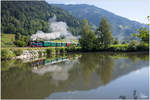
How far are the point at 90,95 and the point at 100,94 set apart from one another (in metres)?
0.52

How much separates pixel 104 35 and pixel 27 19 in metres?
109

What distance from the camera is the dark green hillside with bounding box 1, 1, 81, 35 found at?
12040cm

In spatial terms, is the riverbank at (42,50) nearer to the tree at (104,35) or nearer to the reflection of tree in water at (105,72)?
the tree at (104,35)

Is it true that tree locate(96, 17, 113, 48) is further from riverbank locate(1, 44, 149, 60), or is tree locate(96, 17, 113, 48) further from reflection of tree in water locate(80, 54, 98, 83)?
reflection of tree in water locate(80, 54, 98, 83)

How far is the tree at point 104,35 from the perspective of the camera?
166 feet

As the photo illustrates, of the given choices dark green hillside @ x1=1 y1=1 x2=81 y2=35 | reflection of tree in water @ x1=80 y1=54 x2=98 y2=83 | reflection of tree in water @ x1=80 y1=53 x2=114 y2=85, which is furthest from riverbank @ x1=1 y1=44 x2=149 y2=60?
dark green hillside @ x1=1 y1=1 x2=81 y2=35

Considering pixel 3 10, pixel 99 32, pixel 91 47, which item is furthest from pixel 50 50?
pixel 3 10

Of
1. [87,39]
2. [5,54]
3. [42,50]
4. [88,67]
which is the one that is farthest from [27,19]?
[88,67]

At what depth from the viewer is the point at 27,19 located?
480 feet

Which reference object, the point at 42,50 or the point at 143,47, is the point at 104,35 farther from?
the point at 42,50

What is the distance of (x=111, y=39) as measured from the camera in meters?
50.7

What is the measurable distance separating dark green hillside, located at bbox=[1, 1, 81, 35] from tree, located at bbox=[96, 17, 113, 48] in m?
77.4

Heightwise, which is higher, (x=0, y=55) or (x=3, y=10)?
(x=3, y=10)

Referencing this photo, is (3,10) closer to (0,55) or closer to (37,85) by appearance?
(0,55)
